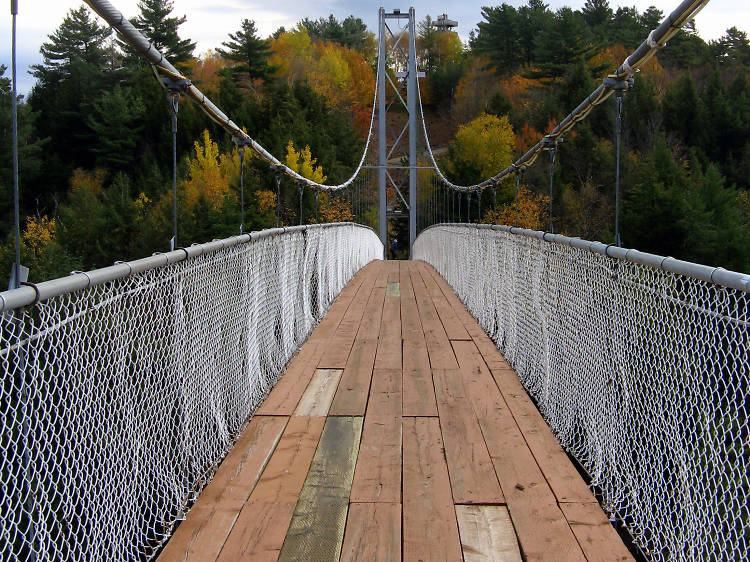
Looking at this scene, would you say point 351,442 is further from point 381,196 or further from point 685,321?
point 381,196

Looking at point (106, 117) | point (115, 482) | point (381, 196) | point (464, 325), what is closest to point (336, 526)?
point (115, 482)

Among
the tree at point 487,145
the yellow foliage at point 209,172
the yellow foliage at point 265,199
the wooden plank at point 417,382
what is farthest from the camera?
the tree at point 487,145

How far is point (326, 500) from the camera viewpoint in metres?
2.16

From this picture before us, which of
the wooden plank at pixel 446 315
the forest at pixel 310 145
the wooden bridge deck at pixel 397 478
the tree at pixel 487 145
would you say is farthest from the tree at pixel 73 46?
the wooden bridge deck at pixel 397 478

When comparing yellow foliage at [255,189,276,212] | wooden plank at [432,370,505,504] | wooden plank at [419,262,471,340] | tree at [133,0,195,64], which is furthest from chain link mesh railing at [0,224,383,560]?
tree at [133,0,195,64]

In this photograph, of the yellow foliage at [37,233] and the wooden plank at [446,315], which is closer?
the wooden plank at [446,315]

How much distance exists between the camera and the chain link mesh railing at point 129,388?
139cm

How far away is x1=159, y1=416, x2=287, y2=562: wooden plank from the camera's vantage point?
1.88 m

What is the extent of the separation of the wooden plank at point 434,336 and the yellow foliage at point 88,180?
32.8m

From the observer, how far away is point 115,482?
1.76 meters

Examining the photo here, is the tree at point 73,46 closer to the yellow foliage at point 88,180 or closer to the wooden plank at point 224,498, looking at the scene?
the yellow foliage at point 88,180

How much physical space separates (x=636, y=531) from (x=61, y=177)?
130ft

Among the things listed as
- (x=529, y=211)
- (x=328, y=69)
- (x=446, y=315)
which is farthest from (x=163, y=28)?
(x=446, y=315)

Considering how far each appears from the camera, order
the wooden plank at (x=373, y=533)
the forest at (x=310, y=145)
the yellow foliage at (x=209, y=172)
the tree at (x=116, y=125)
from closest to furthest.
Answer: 1. the wooden plank at (x=373, y=533)
2. the forest at (x=310, y=145)
3. the tree at (x=116, y=125)
4. the yellow foliage at (x=209, y=172)
